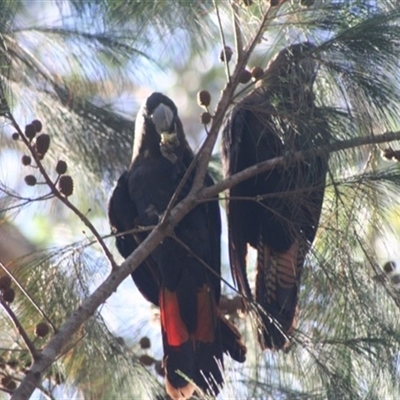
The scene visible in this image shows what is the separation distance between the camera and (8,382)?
273 centimetres

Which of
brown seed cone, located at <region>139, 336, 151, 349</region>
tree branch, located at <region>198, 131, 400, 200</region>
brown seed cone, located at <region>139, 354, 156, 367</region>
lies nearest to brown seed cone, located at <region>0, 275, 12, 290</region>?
tree branch, located at <region>198, 131, 400, 200</region>

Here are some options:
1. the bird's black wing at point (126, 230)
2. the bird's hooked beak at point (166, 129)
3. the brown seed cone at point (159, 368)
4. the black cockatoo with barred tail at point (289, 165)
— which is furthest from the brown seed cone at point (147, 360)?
the bird's hooked beak at point (166, 129)

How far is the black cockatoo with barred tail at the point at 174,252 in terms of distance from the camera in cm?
332

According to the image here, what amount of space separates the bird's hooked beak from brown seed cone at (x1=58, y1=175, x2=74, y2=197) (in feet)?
2.95

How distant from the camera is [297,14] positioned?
2807 millimetres

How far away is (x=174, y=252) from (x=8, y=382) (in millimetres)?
843

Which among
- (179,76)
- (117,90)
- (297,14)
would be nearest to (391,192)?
Result: (297,14)

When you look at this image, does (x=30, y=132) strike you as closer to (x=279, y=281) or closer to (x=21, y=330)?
(x=21, y=330)

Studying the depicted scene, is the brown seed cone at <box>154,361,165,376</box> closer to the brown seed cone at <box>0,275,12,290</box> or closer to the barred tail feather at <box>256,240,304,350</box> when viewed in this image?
the barred tail feather at <box>256,240,304,350</box>

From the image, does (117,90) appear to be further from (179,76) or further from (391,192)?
(179,76)

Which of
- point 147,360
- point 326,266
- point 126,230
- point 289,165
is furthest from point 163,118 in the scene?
point 326,266

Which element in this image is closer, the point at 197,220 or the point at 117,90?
the point at 197,220

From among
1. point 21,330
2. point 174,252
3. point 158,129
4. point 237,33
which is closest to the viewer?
point 21,330

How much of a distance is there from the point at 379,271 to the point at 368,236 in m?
0.09
